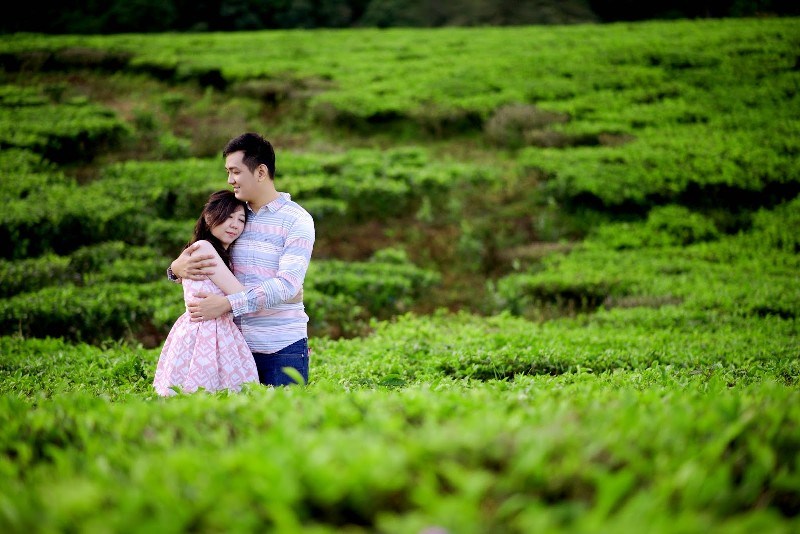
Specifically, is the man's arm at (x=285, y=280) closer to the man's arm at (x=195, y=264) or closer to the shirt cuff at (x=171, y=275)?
the man's arm at (x=195, y=264)

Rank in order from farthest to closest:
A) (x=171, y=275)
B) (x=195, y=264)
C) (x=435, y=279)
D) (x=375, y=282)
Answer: (x=435, y=279)
(x=375, y=282)
(x=171, y=275)
(x=195, y=264)

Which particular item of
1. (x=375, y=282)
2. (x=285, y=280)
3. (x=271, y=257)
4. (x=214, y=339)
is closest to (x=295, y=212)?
(x=271, y=257)

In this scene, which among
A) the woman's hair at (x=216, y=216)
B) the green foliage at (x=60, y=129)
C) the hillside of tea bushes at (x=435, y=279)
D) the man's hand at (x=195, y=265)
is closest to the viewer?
the hillside of tea bushes at (x=435, y=279)

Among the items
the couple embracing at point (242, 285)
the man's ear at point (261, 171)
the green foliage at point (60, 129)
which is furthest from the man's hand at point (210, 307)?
the green foliage at point (60, 129)

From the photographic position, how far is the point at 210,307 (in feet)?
11.8

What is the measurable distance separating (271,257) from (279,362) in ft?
2.37

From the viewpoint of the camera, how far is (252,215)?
3957mm

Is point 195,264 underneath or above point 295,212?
underneath

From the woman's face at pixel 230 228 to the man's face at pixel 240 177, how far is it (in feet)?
0.39

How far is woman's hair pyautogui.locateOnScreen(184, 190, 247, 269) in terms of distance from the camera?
381 centimetres

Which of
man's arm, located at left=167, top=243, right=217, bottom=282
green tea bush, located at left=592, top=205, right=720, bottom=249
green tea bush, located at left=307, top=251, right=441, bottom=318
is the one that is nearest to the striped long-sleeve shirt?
man's arm, located at left=167, top=243, right=217, bottom=282

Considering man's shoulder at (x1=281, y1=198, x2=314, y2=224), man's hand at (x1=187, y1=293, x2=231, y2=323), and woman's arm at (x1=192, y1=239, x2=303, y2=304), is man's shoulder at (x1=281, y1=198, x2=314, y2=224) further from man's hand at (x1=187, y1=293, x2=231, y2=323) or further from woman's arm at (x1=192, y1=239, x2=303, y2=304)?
man's hand at (x1=187, y1=293, x2=231, y2=323)

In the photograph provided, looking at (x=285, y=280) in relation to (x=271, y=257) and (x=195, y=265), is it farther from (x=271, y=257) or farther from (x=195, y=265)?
(x=195, y=265)

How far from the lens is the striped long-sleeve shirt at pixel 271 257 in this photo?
3838 mm
